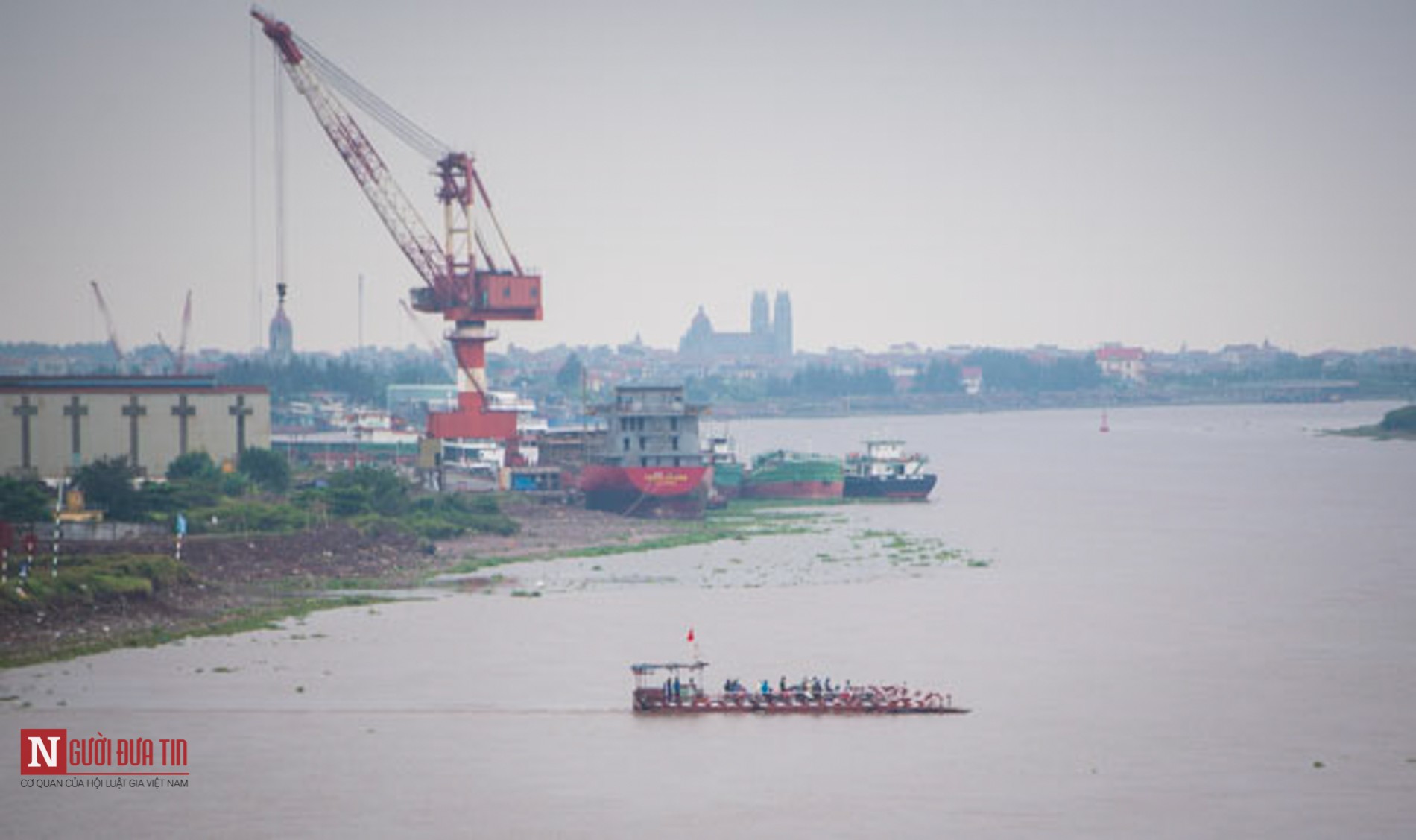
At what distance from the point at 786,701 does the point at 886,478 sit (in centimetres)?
6118

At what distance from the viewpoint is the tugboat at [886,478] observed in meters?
98.8

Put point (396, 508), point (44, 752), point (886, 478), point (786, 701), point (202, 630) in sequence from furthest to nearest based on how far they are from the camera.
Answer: point (886, 478)
point (396, 508)
point (202, 630)
point (786, 701)
point (44, 752)

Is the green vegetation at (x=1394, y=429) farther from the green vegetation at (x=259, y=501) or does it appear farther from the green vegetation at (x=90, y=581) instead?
the green vegetation at (x=90, y=581)

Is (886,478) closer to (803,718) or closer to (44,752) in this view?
(803,718)

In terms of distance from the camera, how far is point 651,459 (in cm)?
8531

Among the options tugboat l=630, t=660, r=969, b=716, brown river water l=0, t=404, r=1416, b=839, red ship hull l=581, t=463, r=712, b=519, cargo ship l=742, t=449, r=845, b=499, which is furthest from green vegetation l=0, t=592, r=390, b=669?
cargo ship l=742, t=449, r=845, b=499

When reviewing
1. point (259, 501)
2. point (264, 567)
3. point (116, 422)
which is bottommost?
point (264, 567)

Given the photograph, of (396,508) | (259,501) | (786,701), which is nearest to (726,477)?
(396,508)

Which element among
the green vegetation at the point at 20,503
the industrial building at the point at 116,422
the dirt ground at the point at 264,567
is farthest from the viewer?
the industrial building at the point at 116,422

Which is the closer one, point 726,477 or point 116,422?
point 116,422

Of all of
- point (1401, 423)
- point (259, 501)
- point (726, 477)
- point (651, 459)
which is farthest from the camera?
point (1401, 423)

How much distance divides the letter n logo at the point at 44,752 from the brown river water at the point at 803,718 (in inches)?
18.0

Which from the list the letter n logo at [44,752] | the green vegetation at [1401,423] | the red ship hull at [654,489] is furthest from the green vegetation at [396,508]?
the green vegetation at [1401,423]

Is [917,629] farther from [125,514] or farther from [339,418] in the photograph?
[339,418]
